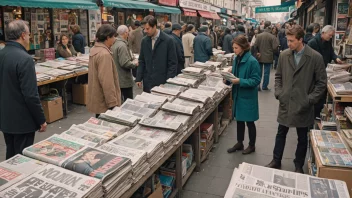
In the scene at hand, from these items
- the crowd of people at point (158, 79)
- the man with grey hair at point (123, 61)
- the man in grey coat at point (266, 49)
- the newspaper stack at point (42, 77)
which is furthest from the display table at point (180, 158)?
the man in grey coat at point (266, 49)

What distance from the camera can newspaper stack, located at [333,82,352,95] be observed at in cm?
388

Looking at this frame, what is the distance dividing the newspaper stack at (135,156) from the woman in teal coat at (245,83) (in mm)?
2013

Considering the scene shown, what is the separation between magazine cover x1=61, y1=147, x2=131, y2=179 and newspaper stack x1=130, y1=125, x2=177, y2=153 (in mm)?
607

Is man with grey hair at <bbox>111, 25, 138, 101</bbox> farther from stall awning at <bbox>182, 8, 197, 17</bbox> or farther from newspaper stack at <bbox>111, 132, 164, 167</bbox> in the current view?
stall awning at <bbox>182, 8, 197, 17</bbox>

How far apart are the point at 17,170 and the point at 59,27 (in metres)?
8.13

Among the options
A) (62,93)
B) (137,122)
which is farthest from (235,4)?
(137,122)

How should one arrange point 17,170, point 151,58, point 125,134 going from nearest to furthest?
point 17,170, point 125,134, point 151,58

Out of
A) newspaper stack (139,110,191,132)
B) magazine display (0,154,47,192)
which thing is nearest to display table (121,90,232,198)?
newspaper stack (139,110,191,132)

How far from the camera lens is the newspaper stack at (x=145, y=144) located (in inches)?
98.2

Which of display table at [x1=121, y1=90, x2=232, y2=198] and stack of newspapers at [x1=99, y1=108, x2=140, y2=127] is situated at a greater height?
stack of newspapers at [x1=99, y1=108, x2=140, y2=127]

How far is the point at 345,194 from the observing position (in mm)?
1768

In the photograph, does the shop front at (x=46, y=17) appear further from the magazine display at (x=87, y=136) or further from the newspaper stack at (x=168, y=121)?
the magazine display at (x=87, y=136)

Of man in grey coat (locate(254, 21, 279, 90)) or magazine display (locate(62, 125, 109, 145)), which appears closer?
magazine display (locate(62, 125, 109, 145))

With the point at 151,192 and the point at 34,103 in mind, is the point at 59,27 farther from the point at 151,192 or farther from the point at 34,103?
the point at 151,192
